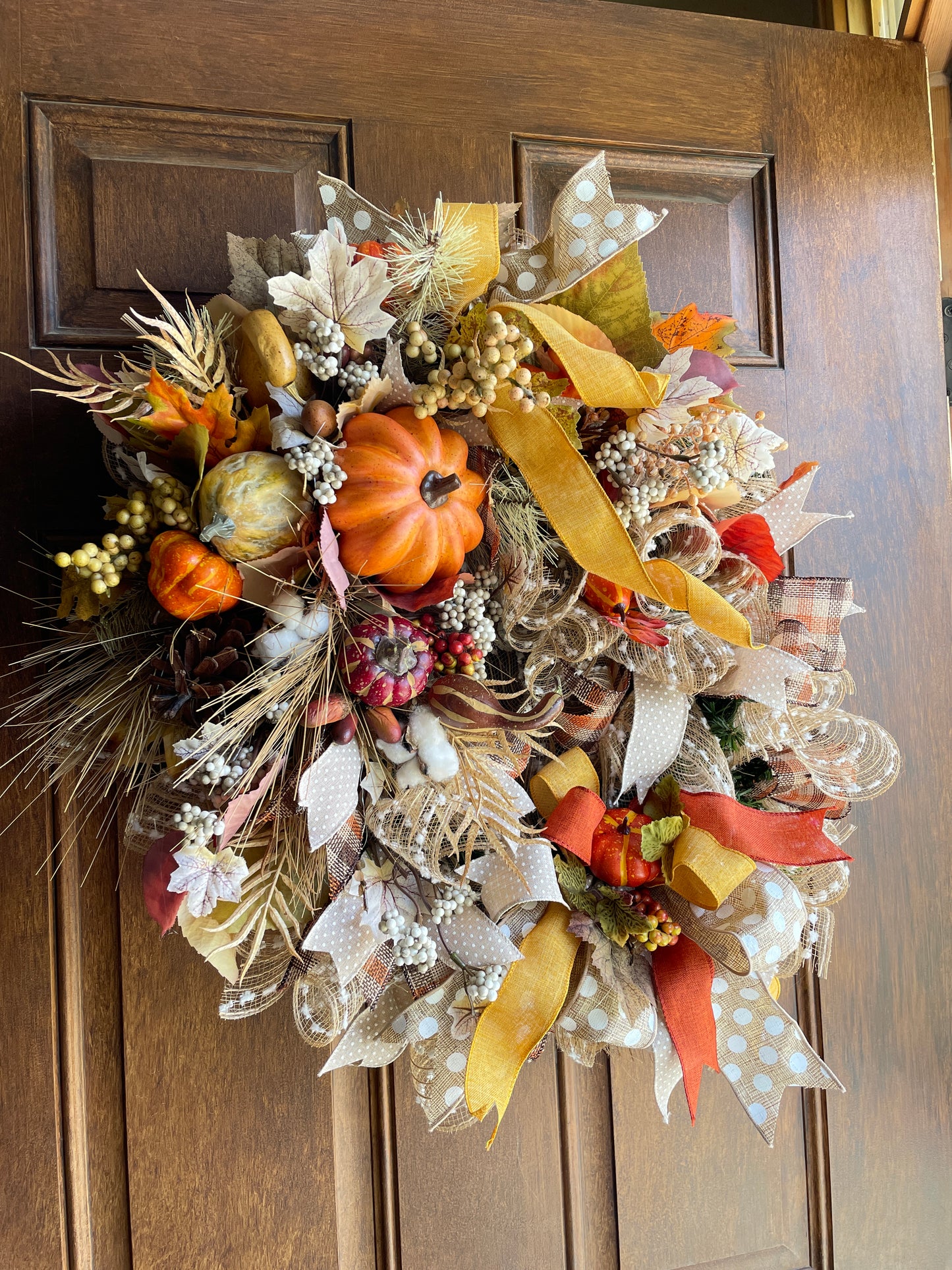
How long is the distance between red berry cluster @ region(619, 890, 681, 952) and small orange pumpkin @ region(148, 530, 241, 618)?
0.41 meters

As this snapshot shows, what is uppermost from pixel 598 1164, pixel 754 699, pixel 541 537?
pixel 541 537

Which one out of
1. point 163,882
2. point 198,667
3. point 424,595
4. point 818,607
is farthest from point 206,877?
point 818,607

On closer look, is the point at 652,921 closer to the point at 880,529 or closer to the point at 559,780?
the point at 559,780

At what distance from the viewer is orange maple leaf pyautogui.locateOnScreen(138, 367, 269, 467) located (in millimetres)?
600

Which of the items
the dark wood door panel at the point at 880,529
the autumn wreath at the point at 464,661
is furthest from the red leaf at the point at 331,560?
the dark wood door panel at the point at 880,529

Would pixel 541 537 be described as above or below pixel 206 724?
above

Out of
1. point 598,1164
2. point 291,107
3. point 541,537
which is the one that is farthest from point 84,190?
point 598,1164

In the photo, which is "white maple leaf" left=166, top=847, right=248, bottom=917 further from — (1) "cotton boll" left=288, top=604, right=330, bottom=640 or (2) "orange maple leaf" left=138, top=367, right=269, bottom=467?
(2) "orange maple leaf" left=138, top=367, right=269, bottom=467

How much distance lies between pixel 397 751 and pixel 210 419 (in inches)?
10.5

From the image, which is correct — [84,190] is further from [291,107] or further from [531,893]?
[531,893]

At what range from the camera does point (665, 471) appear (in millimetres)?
688

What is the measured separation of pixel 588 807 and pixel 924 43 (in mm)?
951

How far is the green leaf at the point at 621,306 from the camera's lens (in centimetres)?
68

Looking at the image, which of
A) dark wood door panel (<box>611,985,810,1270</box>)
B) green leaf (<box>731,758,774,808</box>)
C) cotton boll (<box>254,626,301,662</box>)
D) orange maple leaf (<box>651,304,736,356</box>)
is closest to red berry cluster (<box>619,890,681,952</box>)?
green leaf (<box>731,758,774,808</box>)
